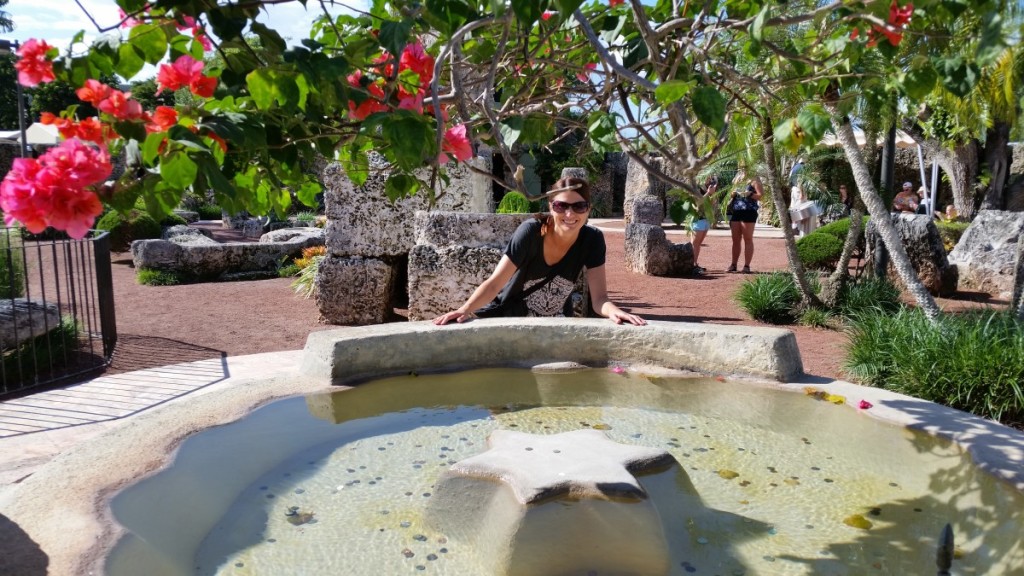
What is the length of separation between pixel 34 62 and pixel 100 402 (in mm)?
2174

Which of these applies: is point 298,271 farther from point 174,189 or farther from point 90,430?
point 174,189

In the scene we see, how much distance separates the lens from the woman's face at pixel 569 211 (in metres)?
3.33

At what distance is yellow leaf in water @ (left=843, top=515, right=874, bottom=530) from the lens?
7.02 ft

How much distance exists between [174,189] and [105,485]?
0.88 metres

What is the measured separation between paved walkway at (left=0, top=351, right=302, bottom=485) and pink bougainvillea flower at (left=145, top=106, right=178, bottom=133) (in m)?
1.54

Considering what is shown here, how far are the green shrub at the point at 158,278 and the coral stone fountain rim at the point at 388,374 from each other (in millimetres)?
7571

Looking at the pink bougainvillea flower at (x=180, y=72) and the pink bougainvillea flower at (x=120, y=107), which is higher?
the pink bougainvillea flower at (x=180, y=72)

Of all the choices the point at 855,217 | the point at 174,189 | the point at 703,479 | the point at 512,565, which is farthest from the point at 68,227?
the point at 855,217

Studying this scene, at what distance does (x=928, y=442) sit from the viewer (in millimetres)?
2506

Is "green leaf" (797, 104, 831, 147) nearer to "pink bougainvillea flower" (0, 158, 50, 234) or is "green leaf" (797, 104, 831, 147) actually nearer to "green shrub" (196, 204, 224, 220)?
"pink bougainvillea flower" (0, 158, 50, 234)

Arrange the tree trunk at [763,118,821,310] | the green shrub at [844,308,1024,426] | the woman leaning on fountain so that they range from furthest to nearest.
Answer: the tree trunk at [763,118,821,310]
the green shrub at [844,308,1024,426]
the woman leaning on fountain

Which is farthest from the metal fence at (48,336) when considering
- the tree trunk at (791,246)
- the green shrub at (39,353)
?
the tree trunk at (791,246)

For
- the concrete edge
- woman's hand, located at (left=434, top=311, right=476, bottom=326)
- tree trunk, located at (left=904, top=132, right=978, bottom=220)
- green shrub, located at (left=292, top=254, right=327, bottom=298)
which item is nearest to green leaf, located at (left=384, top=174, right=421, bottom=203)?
the concrete edge

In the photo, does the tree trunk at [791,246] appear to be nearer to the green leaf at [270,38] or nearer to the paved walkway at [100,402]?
the paved walkway at [100,402]
